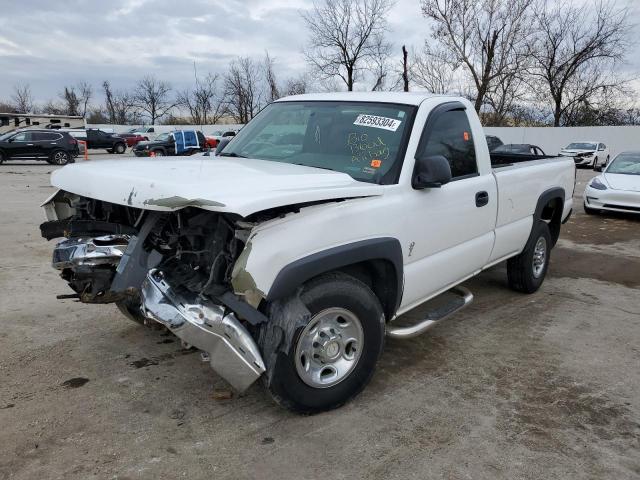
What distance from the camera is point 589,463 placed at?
2.76 metres

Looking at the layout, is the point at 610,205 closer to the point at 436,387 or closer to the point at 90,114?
the point at 436,387

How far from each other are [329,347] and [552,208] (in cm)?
416

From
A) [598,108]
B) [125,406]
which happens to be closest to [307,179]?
[125,406]

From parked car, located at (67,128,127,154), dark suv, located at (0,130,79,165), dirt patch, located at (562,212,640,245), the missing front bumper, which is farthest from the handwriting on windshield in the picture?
parked car, located at (67,128,127,154)

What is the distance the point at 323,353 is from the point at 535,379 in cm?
170

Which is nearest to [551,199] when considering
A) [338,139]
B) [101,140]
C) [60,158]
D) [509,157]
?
[509,157]

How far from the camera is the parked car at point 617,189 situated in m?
10.9

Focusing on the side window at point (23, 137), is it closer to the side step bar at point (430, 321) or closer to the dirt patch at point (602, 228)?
the dirt patch at point (602, 228)

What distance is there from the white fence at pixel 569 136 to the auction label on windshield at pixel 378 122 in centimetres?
3289

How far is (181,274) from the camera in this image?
297cm

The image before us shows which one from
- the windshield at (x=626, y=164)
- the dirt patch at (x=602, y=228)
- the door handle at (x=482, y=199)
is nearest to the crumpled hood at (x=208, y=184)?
the door handle at (x=482, y=199)

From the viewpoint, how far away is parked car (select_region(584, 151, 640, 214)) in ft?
35.7

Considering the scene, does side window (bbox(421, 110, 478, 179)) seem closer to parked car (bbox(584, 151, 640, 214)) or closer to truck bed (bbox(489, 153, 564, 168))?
truck bed (bbox(489, 153, 564, 168))

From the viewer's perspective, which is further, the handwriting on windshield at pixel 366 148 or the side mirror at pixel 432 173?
the handwriting on windshield at pixel 366 148
